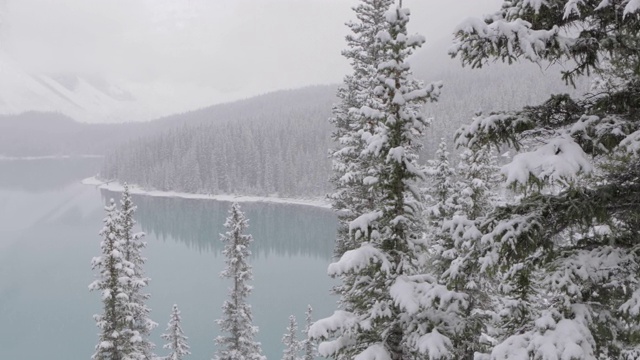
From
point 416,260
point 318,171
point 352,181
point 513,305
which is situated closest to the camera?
point 513,305

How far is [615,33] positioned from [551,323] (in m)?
3.21

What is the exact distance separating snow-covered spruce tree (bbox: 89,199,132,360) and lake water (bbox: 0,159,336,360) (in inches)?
996

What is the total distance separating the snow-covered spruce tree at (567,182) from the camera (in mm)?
5023

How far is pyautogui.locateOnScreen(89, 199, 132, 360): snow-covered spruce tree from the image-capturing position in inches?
714

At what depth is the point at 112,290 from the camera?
1827 centimetres

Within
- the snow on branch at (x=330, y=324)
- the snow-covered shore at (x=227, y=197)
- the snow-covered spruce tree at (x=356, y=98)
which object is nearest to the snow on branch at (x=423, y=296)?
the snow on branch at (x=330, y=324)

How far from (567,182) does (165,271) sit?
69.4 meters

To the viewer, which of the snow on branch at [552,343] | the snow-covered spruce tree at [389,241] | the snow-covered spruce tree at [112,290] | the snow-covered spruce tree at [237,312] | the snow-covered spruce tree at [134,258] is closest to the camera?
the snow on branch at [552,343]

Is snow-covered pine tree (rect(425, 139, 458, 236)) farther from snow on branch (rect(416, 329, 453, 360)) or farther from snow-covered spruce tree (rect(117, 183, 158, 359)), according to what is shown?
snow-covered spruce tree (rect(117, 183, 158, 359))

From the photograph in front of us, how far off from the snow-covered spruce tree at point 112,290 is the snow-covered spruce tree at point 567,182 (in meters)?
15.4

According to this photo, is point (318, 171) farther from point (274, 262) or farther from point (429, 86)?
point (429, 86)

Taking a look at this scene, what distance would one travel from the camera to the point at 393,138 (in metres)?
8.92

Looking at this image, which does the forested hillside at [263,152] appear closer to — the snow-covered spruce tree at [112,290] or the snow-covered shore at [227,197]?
the snow-covered shore at [227,197]

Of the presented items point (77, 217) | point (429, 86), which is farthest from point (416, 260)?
point (77, 217)
